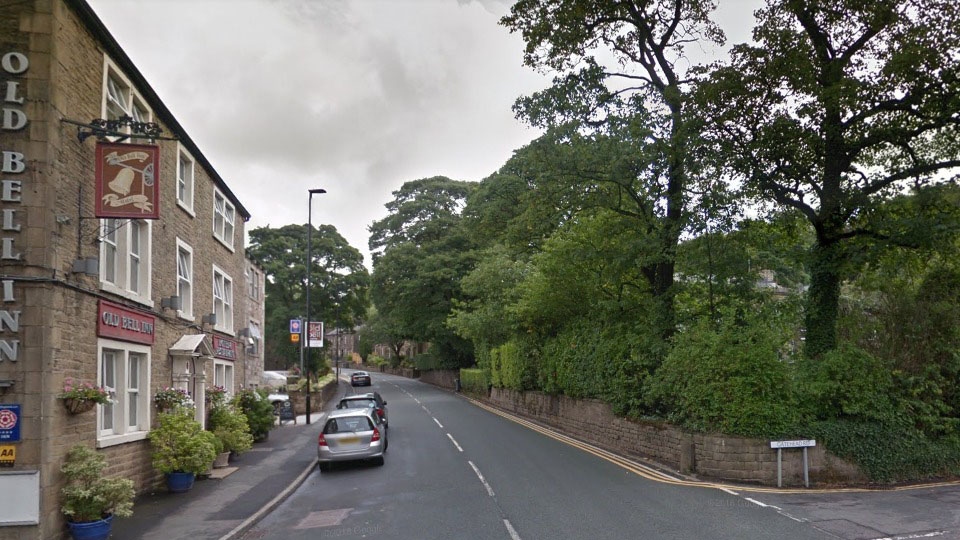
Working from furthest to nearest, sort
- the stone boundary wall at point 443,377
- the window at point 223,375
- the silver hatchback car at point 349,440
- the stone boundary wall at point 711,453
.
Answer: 1. the stone boundary wall at point 443,377
2. the window at point 223,375
3. the silver hatchback car at point 349,440
4. the stone boundary wall at point 711,453

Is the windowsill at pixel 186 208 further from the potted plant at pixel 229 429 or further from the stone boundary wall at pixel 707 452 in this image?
the stone boundary wall at pixel 707 452

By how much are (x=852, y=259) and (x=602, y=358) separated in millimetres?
7905

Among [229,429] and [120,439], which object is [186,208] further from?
[120,439]

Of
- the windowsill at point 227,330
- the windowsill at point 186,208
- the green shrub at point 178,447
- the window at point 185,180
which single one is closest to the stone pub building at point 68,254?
the green shrub at point 178,447

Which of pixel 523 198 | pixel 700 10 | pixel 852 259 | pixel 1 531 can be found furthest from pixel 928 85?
pixel 1 531

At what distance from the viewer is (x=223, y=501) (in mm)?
12375

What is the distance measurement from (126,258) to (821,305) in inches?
592

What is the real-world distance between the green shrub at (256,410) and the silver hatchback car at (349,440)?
5.12 metres

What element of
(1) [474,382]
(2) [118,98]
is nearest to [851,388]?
(2) [118,98]

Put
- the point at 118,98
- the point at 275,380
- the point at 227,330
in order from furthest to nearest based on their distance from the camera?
the point at 275,380
the point at 227,330
the point at 118,98

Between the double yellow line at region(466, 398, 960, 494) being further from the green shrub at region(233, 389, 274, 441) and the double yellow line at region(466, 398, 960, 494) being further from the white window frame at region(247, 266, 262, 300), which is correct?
the white window frame at region(247, 266, 262, 300)

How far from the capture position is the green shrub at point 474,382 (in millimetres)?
42622

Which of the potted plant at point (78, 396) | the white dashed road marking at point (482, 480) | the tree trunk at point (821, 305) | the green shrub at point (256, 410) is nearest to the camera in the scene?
the potted plant at point (78, 396)

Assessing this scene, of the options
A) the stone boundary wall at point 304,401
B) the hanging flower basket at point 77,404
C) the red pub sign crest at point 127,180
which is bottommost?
the stone boundary wall at point 304,401
